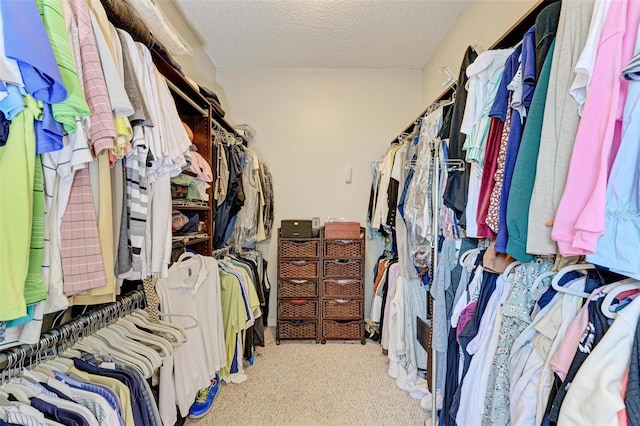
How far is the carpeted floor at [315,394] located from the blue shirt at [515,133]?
4.63 ft

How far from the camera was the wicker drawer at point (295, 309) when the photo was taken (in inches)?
122

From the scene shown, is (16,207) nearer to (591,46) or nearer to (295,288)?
(591,46)

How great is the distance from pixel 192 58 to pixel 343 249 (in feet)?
6.99

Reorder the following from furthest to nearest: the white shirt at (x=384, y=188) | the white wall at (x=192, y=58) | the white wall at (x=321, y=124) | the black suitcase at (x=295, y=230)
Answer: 1. the white wall at (x=321, y=124)
2. the black suitcase at (x=295, y=230)
3. the white shirt at (x=384, y=188)
4. the white wall at (x=192, y=58)

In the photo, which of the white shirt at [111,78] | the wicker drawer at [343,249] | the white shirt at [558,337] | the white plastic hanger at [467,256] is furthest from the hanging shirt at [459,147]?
the wicker drawer at [343,249]

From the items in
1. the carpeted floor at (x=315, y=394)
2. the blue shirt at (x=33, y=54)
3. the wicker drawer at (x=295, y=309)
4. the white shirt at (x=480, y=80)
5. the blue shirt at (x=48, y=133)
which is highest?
the white shirt at (x=480, y=80)

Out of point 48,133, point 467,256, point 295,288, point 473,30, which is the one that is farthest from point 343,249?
point 48,133

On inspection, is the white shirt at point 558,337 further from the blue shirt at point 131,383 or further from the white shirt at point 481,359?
the blue shirt at point 131,383

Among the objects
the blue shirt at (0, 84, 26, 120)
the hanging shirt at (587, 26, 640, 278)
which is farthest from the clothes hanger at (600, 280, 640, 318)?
the blue shirt at (0, 84, 26, 120)

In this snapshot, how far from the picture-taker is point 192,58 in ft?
9.19

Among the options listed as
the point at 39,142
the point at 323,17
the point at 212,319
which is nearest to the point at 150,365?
the point at 212,319

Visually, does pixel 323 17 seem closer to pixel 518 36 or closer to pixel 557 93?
pixel 518 36

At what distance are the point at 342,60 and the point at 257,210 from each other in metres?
1.69

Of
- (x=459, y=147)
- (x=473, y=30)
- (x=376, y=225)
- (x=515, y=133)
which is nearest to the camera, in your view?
(x=515, y=133)
